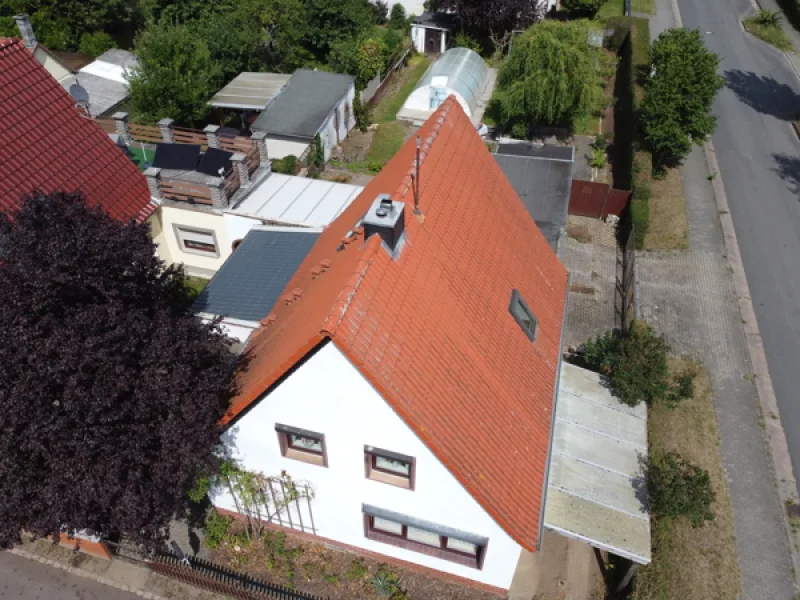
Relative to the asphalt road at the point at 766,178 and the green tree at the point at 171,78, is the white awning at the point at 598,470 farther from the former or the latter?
the green tree at the point at 171,78

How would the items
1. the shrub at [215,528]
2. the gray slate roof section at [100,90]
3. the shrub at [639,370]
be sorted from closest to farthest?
the shrub at [215,528] → the shrub at [639,370] → the gray slate roof section at [100,90]

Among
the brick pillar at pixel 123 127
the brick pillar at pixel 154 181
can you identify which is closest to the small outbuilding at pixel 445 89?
the brick pillar at pixel 123 127

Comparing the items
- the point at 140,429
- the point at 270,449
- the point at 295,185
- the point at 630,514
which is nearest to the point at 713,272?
the point at 630,514

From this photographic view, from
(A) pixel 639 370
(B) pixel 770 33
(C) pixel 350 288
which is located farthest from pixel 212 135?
(B) pixel 770 33

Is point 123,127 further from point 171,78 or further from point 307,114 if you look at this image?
point 307,114

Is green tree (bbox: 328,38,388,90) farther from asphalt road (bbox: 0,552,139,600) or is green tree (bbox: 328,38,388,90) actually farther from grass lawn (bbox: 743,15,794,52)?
asphalt road (bbox: 0,552,139,600)

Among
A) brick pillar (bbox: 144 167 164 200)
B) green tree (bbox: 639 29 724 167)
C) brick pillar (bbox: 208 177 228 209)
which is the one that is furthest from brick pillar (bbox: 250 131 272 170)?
green tree (bbox: 639 29 724 167)
